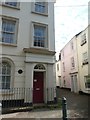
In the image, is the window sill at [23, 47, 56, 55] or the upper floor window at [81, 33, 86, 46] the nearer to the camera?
the window sill at [23, 47, 56, 55]

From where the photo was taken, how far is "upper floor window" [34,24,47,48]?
13.1 m

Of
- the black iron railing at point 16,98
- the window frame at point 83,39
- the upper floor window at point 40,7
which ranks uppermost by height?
the upper floor window at point 40,7

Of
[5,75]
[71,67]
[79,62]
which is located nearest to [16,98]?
[5,75]

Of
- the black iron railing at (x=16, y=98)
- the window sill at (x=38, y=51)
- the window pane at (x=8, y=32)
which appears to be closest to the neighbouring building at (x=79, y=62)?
the window sill at (x=38, y=51)

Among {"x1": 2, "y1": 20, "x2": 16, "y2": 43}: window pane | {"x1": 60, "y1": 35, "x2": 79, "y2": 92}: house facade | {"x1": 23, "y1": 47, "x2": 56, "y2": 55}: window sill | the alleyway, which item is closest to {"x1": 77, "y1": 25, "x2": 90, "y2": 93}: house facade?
{"x1": 60, "y1": 35, "x2": 79, "y2": 92}: house facade

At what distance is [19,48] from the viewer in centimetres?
1200

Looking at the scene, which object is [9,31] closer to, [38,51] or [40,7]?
[38,51]

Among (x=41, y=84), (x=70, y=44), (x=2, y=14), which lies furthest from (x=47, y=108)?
(x=70, y=44)

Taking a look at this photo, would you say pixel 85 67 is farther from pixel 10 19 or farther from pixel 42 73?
pixel 10 19

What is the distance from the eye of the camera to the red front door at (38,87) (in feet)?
40.5

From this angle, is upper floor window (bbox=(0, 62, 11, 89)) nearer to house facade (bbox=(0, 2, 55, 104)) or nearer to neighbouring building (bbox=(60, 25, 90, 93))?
house facade (bbox=(0, 2, 55, 104))

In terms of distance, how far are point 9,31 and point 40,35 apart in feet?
8.55

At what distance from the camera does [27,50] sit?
39.2 ft

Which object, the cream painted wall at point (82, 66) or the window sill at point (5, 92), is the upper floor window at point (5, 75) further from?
the cream painted wall at point (82, 66)
